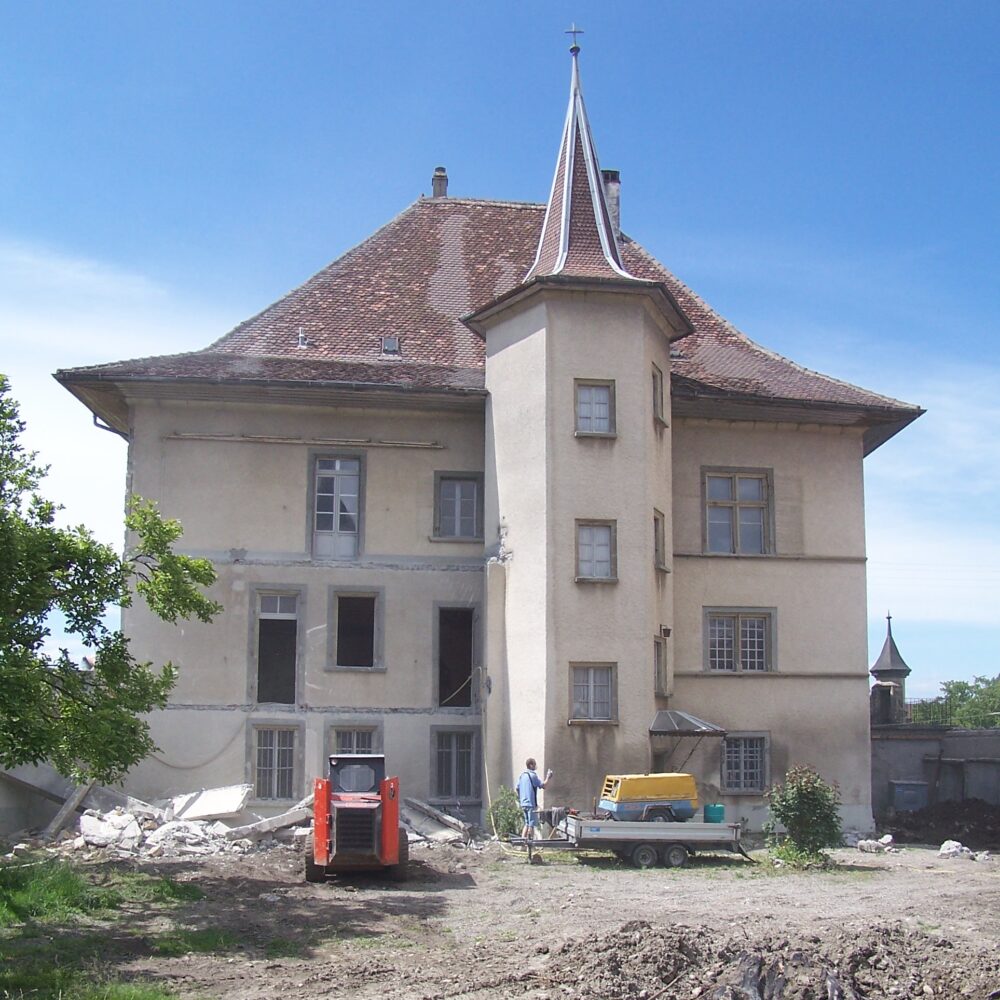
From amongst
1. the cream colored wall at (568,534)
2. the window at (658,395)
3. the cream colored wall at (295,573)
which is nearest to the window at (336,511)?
the cream colored wall at (295,573)

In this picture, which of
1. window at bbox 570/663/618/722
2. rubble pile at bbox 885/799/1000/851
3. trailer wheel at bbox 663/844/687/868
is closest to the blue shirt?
window at bbox 570/663/618/722

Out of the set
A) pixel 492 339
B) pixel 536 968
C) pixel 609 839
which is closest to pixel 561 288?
pixel 492 339

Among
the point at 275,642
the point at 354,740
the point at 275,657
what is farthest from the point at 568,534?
the point at 275,657

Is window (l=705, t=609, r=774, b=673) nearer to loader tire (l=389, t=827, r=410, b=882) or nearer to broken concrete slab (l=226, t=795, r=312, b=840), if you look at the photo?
broken concrete slab (l=226, t=795, r=312, b=840)

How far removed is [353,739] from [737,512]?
9039 millimetres

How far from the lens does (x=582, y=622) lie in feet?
77.8

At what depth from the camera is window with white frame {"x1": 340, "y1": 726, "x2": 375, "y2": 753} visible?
25.5 meters

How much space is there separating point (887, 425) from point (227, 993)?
20.2 meters

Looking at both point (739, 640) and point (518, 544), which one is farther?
point (739, 640)

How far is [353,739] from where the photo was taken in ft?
83.9

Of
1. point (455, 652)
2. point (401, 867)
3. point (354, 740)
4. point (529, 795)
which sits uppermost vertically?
point (455, 652)

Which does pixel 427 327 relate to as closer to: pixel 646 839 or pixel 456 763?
pixel 456 763

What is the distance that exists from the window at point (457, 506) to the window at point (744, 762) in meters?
6.55

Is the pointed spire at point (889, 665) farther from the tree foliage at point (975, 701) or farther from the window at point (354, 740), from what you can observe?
the window at point (354, 740)
